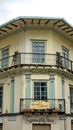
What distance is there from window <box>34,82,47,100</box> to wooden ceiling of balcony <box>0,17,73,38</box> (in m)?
4.98

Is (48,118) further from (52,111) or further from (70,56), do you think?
(70,56)

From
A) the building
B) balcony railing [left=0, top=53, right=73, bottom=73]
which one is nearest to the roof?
the building

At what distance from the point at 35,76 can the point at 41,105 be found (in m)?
2.51

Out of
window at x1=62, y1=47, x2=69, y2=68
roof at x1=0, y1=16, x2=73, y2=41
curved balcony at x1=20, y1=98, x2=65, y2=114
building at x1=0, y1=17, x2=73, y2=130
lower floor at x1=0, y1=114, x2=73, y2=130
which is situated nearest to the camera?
curved balcony at x1=20, y1=98, x2=65, y2=114

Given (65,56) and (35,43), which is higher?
(35,43)

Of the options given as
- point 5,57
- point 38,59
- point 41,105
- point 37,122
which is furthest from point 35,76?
point 5,57

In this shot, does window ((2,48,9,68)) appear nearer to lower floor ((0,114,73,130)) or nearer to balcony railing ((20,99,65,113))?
balcony railing ((20,99,65,113))

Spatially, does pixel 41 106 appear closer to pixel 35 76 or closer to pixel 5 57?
pixel 35 76

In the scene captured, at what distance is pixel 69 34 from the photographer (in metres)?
27.3

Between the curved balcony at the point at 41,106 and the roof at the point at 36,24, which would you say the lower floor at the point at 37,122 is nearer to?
the curved balcony at the point at 41,106

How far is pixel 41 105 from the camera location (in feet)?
74.4

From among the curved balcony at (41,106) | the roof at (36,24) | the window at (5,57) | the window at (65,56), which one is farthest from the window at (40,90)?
the roof at (36,24)

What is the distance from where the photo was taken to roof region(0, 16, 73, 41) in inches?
948

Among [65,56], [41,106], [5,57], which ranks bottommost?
[41,106]
